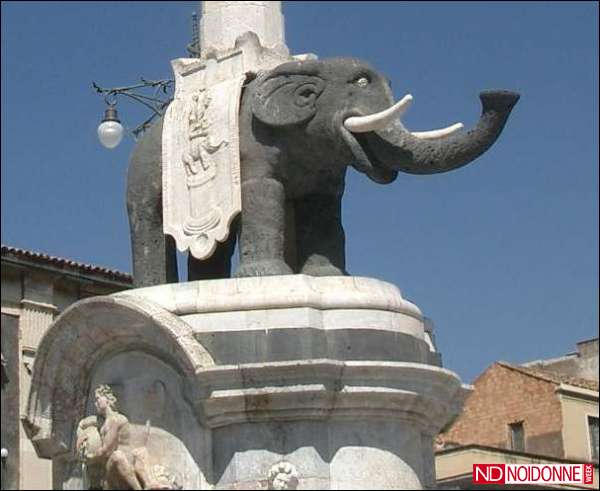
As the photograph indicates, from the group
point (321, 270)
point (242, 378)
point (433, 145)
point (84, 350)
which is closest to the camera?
point (242, 378)

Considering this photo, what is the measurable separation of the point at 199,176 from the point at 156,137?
2.13 feet

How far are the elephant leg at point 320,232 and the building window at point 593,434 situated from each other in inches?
1323

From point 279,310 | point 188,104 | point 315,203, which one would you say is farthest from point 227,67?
point 279,310

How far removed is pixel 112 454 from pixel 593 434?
117 ft

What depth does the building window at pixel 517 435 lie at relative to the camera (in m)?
46.5

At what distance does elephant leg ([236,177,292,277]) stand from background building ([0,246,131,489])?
20.0m

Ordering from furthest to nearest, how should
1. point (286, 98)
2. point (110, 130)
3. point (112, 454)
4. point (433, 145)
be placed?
point (110, 130), point (286, 98), point (433, 145), point (112, 454)

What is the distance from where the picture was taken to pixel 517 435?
46.7m

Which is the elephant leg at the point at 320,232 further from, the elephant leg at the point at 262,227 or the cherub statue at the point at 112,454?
the cherub statue at the point at 112,454

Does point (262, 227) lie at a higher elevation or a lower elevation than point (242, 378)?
higher

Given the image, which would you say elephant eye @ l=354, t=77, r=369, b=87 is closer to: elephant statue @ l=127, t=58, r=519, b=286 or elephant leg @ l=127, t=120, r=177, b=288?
elephant statue @ l=127, t=58, r=519, b=286

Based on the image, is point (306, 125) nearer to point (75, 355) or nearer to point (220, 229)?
point (220, 229)
